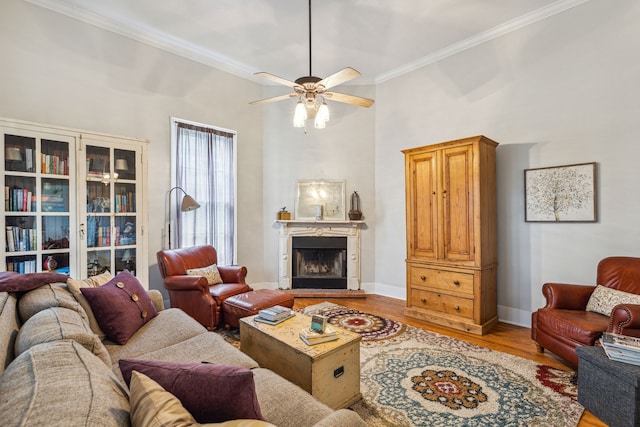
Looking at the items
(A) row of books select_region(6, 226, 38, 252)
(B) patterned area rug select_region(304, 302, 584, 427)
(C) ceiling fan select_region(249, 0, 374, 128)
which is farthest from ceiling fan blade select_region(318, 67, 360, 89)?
(A) row of books select_region(6, 226, 38, 252)

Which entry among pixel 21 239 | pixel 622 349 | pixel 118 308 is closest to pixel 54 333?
pixel 118 308

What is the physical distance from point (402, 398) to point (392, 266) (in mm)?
2810

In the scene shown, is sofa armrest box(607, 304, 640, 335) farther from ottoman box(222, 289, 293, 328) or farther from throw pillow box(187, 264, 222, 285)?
throw pillow box(187, 264, 222, 285)

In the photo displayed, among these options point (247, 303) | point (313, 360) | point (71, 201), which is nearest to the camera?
point (313, 360)

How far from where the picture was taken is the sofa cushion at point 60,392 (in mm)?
695

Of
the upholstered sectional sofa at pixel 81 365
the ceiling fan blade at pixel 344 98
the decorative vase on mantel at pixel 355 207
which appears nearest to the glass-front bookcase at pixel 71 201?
the upholstered sectional sofa at pixel 81 365

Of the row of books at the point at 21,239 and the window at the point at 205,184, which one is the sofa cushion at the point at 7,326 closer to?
the row of books at the point at 21,239

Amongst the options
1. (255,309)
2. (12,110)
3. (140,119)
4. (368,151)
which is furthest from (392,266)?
(12,110)

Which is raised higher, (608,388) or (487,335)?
(608,388)

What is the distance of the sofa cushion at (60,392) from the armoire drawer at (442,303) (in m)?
3.36

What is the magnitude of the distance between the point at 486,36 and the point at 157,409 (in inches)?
189

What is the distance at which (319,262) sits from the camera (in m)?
5.21

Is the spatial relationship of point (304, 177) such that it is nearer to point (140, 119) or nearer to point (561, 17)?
point (140, 119)

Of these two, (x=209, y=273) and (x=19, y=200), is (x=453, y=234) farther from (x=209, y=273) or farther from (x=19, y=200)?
(x=19, y=200)
